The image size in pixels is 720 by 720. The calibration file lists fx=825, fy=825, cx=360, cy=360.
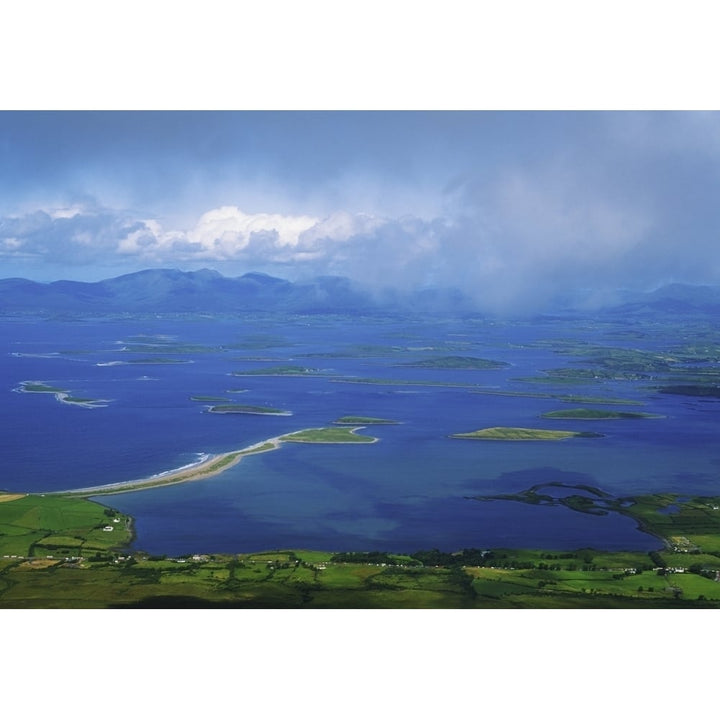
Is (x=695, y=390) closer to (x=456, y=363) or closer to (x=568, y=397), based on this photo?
(x=568, y=397)

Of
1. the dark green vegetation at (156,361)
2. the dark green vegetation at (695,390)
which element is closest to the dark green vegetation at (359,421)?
the dark green vegetation at (156,361)

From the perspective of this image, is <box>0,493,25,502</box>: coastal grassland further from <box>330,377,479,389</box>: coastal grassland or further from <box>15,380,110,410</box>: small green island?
<box>330,377,479,389</box>: coastal grassland

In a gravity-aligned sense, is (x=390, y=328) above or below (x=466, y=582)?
above

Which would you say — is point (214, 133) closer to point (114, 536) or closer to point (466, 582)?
point (114, 536)

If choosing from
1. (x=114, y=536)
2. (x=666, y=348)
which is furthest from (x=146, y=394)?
(x=666, y=348)

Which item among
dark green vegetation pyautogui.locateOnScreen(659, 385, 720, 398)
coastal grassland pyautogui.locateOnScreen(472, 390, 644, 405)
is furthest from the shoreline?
dark green vegetation pyautogui.locateOnScreen(659, 385, 720, 398)

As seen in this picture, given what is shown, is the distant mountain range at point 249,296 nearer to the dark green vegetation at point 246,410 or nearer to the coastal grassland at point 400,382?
the coastal grassland at point 400,382

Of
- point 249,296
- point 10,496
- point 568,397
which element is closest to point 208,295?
point 249,296
